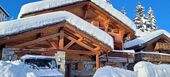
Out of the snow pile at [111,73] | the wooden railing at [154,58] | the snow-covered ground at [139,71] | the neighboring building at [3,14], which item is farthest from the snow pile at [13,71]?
the neighboring building at [3,14]

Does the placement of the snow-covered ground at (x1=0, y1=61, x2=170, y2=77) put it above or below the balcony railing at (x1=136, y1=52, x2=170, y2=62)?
below

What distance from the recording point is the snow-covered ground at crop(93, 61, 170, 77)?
8039 millimetres

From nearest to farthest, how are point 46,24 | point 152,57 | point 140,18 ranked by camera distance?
1. point 46,24
2. point 152,57
3. point 140,18

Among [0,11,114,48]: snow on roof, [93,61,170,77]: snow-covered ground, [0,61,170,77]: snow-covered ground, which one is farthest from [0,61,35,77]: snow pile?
[0,11,114,48]: snow on roof

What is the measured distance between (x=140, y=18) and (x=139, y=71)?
5018 cm

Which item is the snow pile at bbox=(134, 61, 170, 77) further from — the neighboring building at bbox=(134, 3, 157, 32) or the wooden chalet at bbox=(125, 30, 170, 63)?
the neighboring building at bbox=(134, 3, 157, 32)

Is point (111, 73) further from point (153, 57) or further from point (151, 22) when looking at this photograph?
point (151, 22)

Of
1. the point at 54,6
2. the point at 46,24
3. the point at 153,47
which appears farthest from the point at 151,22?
the point at 46,24

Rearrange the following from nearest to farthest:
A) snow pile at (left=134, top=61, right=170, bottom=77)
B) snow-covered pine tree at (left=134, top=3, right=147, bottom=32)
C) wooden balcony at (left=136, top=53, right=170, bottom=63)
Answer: snow pile at (left=134, top=61, right=170, bottom=77)
wooden balcony at (left=136, top=53, right=170, bottom=63)
snow-covered pine tree at (left=134, top=3, right=147, bottom=32)

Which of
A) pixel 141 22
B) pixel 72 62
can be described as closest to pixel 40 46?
pixel 72 62

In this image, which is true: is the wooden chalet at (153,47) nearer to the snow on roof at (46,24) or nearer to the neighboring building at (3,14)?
the snow on roof at (46,24)

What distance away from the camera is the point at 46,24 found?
16.7m

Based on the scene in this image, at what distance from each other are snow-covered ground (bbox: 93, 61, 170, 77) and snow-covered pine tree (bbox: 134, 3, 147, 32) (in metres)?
47.5

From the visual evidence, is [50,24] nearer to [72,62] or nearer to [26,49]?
[26,49]
